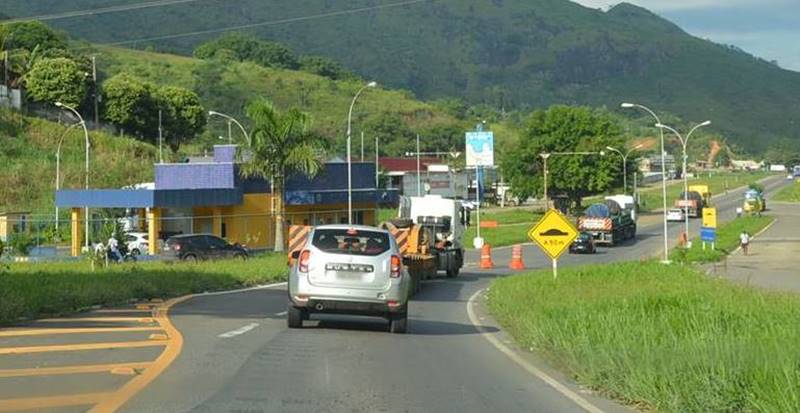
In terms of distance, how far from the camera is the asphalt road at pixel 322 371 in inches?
452

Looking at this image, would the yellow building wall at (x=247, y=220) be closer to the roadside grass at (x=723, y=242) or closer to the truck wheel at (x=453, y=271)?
the truck wheel at (x=453, y=271)

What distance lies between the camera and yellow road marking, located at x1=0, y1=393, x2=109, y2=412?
414 inches

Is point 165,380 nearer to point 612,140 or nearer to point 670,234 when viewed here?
point 670,234

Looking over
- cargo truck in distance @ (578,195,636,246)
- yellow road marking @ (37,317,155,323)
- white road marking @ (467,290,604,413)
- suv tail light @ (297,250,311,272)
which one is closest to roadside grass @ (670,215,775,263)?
cargo truck in distance @ (578,195,636,246)

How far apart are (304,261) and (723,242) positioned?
62927mm

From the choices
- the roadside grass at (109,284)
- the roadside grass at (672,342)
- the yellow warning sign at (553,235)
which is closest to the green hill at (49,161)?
the roadside grass at (109,284)

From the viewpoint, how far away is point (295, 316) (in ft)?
63.2

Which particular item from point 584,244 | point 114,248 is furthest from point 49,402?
point 584,244

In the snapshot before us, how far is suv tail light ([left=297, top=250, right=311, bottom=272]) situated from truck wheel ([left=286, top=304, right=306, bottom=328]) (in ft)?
2.42

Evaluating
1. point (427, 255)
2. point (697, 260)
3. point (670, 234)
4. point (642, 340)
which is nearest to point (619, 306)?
point (642, 340)

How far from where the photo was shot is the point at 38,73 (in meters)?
92.1

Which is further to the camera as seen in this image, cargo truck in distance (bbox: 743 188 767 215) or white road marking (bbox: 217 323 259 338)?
cargo truck in distance (bbox: 743 188 767 215)

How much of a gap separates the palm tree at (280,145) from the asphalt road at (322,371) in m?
31.9

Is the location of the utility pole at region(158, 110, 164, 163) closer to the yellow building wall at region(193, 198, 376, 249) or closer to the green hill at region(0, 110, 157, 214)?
the green hill at region(0, 110, 157, 214)
